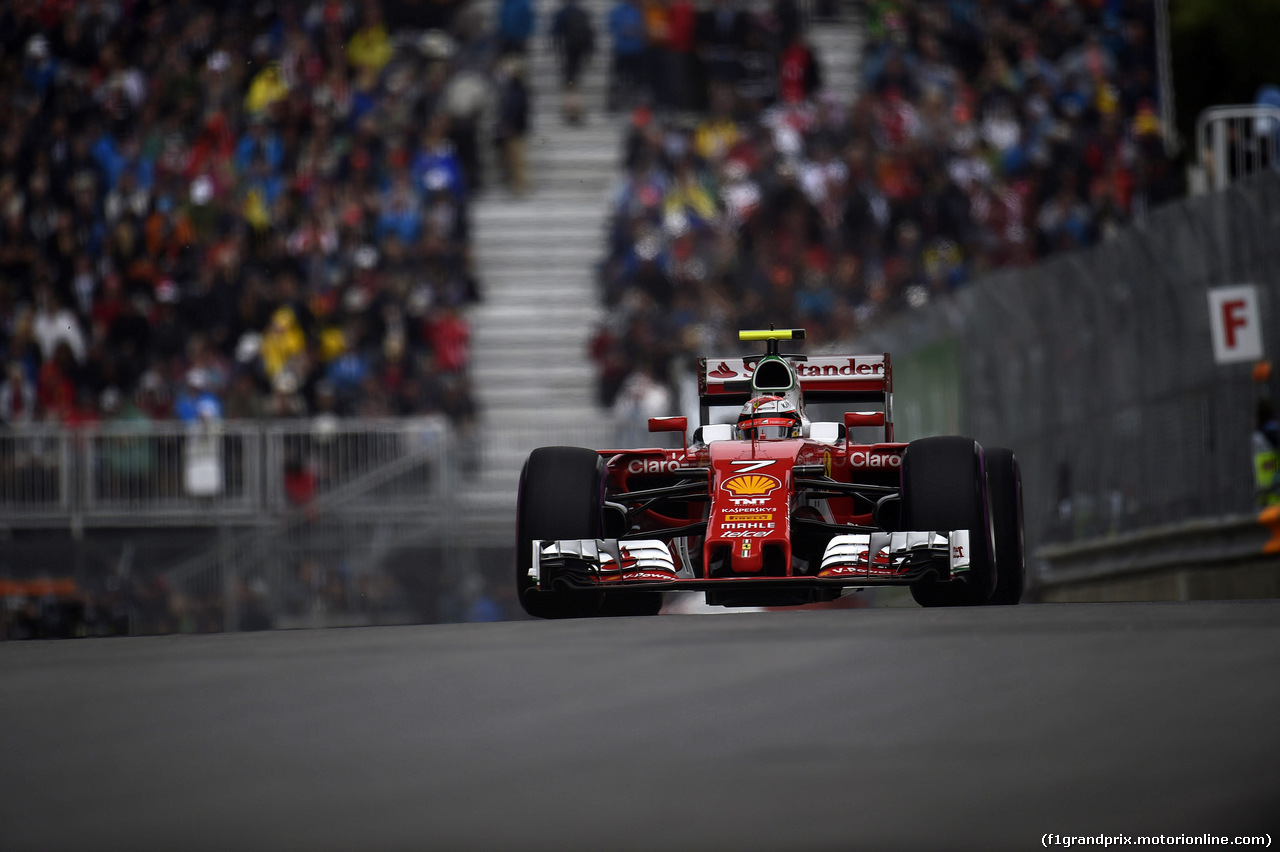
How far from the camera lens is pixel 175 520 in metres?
16.1

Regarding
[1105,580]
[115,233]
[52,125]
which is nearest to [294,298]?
[115,233]

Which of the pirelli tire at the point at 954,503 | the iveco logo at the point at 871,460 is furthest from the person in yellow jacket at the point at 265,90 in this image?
the pirelli tire at the point at 954,503

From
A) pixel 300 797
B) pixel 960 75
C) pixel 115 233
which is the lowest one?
pixel 300 797

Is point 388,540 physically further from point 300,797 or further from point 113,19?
point 300,797

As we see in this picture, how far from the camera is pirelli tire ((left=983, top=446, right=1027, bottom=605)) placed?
887 centimetres

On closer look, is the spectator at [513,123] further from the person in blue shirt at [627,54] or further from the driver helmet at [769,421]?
the driver helmet at [769,421]

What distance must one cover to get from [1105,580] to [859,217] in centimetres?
847

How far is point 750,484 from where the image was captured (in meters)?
8.55

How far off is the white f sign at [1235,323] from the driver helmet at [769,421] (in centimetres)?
276

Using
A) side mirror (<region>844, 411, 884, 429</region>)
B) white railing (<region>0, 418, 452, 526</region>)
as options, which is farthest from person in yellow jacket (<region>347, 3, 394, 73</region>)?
side mirror (<region>844, 411, 884, 429</region>)

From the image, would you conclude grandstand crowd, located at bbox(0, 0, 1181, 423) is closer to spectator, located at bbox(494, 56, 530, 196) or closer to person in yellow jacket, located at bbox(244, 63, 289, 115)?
person in yellow jacket, located at bbox(244, 63, 289, 115)

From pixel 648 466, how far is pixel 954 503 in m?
1.63

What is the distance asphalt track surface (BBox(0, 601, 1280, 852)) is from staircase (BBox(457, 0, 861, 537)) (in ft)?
43.0

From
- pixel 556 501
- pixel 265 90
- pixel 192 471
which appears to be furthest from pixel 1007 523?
pixel 265 90
